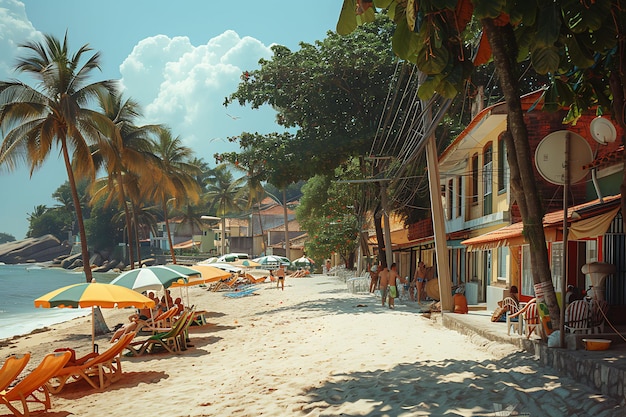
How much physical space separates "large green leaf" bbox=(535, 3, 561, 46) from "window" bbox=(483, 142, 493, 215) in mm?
13085

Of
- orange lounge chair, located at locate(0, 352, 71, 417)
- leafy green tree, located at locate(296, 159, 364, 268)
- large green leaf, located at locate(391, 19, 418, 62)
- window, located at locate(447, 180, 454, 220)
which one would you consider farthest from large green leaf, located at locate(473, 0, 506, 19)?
leafy green tree, located at locate(296, 159, 364, 268)

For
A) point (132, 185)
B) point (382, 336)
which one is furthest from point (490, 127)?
point (132, 185)

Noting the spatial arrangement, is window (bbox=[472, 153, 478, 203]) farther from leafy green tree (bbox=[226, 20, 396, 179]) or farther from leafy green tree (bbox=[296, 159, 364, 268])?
leafy green tree (bbox=[296, 159, 364, 268])

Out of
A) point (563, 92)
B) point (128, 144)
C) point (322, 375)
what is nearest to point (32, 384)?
point (322, 375)

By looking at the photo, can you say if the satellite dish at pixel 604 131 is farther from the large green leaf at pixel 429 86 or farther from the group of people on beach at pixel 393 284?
the group of people on beach at pixel 393 284

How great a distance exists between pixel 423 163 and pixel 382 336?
50.3ft

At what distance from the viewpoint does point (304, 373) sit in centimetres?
915

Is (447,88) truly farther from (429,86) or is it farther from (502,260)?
(502,260)

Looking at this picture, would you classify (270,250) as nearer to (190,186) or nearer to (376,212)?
(190,186)

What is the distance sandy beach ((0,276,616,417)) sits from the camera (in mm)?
7113

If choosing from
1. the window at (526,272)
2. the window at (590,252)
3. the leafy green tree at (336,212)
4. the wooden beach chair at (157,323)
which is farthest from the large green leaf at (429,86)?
the leafy green tree at (336,212)

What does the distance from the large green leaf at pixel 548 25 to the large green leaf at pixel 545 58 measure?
348mm

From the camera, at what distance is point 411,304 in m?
21.0

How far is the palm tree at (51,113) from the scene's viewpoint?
2081cm
